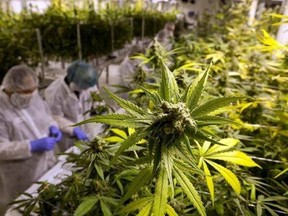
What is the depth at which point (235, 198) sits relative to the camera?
2.01ft

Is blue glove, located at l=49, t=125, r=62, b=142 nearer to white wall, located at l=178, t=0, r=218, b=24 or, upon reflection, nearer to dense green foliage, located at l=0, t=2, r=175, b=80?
dense green foliage, located at l=0, t=2, r=175, b=80

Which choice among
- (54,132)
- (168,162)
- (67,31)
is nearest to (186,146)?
(168,162)

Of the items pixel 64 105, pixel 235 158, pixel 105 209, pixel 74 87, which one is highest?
pixel 235 158

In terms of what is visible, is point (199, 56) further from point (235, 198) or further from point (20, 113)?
point (20, 113)

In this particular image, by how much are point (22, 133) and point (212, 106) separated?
167 centimetres

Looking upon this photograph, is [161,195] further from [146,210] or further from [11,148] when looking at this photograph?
[11,148]

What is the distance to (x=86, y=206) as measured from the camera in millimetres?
534

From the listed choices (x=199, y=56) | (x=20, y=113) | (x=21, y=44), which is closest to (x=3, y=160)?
(x=20, y=113)

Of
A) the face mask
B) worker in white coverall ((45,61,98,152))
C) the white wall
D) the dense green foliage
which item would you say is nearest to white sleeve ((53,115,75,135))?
worker in white coverall ((45,61,98,152))

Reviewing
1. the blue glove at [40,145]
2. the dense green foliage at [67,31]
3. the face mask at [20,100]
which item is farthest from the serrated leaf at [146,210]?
the dense green foliage at [67,31]

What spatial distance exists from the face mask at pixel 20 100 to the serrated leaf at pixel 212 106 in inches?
61.3

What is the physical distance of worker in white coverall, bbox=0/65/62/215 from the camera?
5.35ft

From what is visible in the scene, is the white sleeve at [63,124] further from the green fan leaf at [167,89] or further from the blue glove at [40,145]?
the green fan leaf at [167,89]

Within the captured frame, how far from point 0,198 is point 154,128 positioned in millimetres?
1891
